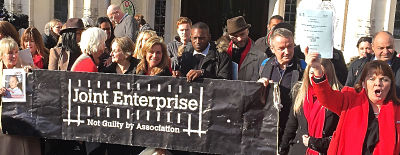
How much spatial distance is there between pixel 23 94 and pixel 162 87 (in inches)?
60.4

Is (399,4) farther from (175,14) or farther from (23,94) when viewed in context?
(23,94)

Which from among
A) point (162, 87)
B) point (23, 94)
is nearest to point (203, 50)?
point (162, 87)

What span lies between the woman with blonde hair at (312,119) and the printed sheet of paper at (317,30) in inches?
21.1

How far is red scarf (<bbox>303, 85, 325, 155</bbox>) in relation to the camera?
4.10 metres

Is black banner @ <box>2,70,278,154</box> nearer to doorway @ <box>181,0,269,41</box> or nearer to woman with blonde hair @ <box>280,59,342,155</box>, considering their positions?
woman with blonde hair @ <box>280,59,342,155</box>

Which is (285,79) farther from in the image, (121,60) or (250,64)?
(121,60)

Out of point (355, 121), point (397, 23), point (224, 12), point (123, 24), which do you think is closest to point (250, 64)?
point (355, 121)

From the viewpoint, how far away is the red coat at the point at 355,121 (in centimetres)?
370

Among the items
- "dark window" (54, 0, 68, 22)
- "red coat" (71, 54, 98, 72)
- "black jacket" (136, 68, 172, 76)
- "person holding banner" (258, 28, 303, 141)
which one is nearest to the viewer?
"person holding banner" (258, 28, 303, 141)

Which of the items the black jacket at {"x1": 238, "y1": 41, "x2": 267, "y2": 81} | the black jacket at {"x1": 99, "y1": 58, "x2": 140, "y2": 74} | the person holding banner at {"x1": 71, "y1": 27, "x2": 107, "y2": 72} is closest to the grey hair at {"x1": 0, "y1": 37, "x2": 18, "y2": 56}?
the person holding banner at {"x1": 71, "y1": 27, "x2": 107, "y2": 72}

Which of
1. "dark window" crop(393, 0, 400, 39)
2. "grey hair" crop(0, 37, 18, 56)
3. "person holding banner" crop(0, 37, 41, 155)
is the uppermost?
"dark window" crop(393, 0, 400, 39)

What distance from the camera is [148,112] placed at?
4773 millimetres

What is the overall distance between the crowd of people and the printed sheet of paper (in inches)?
2.7

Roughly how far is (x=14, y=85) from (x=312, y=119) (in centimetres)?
306
